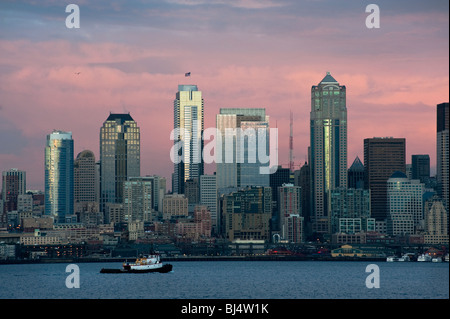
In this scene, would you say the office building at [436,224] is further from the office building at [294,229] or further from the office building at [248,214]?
the office building at [248,214]

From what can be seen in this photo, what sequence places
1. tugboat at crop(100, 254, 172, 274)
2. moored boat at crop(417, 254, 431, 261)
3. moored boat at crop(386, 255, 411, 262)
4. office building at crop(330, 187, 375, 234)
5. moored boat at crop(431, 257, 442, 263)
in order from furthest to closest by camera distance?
office building at crop(330, 187, 375, 234), moored boat at crop(386, 255, 411, 262), moored boat at crop(417, 254, 431, 261), moored boat at crop(431, 257, 442, 263), tugboat at crop(100, 254, 172, 274)

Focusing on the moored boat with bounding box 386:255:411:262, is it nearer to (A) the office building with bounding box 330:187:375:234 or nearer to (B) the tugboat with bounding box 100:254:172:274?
(A) the office building with bounding box 330:187:375:234

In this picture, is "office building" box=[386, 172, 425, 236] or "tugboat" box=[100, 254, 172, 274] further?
"office building" box=[386, 172, 425, 236]

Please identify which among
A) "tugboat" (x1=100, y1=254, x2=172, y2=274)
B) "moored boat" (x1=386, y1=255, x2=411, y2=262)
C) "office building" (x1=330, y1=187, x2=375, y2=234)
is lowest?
"moored boat" (x1=386, y1=255, x2=411, y2=262)

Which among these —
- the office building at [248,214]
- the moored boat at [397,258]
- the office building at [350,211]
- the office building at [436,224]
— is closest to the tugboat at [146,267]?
the moored boat at [397,258]

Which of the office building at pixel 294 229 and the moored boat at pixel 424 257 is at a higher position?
the office building at pixel 294 229

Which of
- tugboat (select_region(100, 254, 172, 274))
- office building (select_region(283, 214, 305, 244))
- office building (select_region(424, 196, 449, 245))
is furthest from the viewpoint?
office building (select_region(283, 214, 305, 244))

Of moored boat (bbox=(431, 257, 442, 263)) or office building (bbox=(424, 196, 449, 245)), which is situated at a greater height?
office building (bbox=(424, 196, 449, 245))

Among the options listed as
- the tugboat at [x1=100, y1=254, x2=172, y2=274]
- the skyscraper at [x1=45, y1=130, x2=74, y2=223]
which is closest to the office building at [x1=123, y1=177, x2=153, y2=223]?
the skyscraper at [x1=45, y1=130, x2=74, y2=223]
